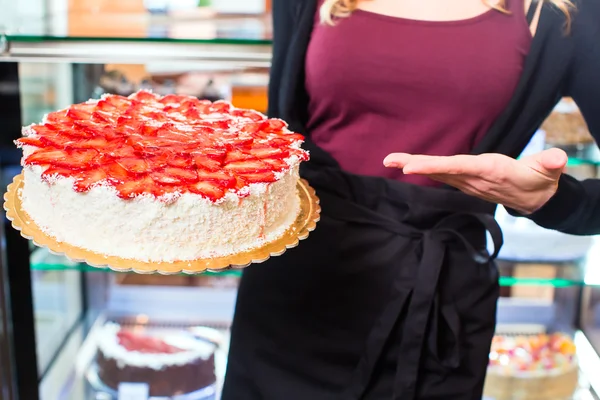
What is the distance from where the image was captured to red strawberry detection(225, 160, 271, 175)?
3.35ft

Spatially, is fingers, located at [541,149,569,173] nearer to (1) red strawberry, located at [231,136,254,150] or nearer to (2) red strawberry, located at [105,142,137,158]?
(1) red strawberry, located at [231,136,254,150]

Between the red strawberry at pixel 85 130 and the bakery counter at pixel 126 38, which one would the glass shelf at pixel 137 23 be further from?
the red strawberry at pixel 85 130

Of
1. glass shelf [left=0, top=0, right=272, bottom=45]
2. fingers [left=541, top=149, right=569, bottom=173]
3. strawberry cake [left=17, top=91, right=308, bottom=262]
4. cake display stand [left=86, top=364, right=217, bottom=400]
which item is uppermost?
glass shelf [left=0, top=0, right=272, bottom=45]

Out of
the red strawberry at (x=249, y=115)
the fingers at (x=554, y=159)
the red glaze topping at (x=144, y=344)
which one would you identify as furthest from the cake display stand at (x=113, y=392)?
the fingers at (x=554, y=159)

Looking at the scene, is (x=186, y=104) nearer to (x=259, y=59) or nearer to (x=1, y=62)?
(x=259, y=59)

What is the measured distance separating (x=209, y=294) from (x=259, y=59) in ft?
3.02

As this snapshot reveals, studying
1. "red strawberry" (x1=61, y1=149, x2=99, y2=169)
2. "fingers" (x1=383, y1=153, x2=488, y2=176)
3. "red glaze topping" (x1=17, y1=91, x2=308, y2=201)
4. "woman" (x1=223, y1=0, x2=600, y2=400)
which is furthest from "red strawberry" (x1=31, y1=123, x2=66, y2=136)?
"fingers" (x1=383, y1=153, x2=488, y2=176)

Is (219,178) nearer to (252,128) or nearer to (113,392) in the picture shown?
(252,128)

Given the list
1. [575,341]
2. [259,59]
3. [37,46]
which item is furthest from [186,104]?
[575,341]

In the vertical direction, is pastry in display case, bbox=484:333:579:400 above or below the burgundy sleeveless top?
below

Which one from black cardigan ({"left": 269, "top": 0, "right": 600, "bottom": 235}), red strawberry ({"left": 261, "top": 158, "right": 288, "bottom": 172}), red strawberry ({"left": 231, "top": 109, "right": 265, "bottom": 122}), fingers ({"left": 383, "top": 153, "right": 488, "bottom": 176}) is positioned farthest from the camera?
red strawberry ({"left": 231, "top": 109, "right": 265, "bottom": 122})

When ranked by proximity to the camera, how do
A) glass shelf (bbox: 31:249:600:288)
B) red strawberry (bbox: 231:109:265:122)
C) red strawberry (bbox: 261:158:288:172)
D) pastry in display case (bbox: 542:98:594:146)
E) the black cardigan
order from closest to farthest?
red strawberry (bbox: 261:158:288:172) → the black cardigan → red strawberry (bbox: 231:109:265:122) → glass shelf (bbox: 31:249:600:288) → pastry in display case (bbox: 542:98:594:146)

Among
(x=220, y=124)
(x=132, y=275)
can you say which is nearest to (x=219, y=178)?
(x=220, y=124)

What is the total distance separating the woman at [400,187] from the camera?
117cm
